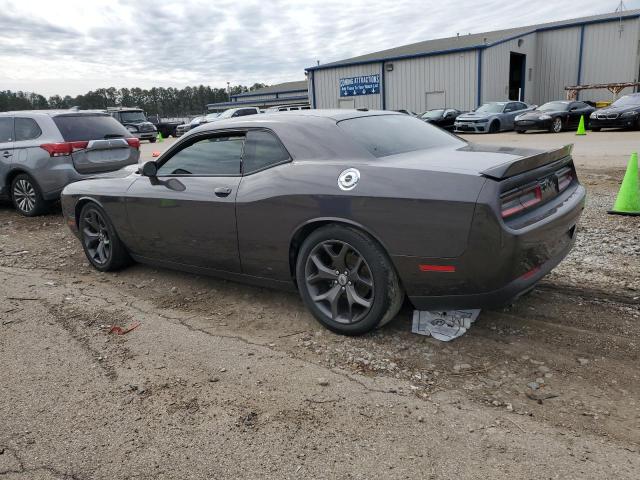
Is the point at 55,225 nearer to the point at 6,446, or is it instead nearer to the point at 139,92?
the point at 6,446

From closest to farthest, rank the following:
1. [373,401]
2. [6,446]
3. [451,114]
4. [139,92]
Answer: [6,446] < [373,401] < [451,114] < [139,92]

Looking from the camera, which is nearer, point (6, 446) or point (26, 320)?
point (6, 446)

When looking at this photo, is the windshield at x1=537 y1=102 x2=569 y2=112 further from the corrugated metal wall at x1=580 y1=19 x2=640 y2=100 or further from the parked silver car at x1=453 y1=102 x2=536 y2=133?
the corrugated metal wall at x1=580 y1=19 x2=640 y2=100

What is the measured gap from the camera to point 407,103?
33938 mm

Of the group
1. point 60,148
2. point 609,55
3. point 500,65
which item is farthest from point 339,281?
point 609,55

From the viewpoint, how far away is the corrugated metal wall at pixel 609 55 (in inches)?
1222

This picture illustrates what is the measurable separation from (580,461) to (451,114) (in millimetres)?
25130

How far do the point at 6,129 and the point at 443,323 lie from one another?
8.17m

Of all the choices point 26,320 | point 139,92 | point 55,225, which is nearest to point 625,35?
point 55,225

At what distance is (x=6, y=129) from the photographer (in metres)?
8.68

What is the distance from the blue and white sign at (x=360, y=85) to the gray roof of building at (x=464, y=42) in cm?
107

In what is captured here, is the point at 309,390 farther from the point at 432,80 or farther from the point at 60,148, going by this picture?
the point at 432,80

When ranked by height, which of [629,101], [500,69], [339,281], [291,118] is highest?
[500,69]

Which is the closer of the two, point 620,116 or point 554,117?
point 620,116
